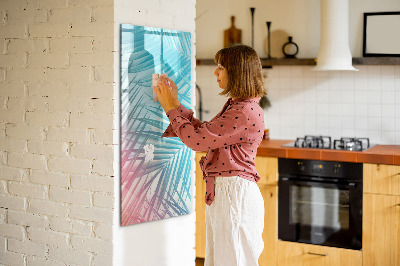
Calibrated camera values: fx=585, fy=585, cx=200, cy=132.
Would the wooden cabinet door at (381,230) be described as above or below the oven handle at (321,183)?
below

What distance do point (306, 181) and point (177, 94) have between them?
4.98ft

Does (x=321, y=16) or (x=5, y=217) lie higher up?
(x=321, y=16)

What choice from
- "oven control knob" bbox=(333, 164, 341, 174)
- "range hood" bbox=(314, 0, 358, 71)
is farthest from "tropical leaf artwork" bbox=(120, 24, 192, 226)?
"range hood" bbox=(314, 0, 358, 71)

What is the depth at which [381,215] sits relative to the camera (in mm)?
3850

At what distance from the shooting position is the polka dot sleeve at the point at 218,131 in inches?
102

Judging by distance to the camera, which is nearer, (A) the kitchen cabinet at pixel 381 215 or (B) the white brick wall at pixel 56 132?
(B) the white brick wall at pixel 56 132

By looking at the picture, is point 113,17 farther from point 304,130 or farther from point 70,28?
point 304,130

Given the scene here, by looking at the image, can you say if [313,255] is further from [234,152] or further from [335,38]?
[234,152]

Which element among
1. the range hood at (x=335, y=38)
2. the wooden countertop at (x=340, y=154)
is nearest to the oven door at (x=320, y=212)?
the wooden countertop at (x=340, y=154)

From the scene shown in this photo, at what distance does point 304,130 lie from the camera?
4730mm

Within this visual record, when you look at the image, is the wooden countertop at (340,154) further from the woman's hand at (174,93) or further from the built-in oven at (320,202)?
the woman's hand at (174,93)

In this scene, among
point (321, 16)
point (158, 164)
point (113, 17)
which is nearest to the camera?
point (113, 17)

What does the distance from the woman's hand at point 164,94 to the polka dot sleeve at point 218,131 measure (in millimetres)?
195

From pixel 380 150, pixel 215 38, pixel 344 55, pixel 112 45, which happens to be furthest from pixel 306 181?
pixel 112 45
